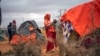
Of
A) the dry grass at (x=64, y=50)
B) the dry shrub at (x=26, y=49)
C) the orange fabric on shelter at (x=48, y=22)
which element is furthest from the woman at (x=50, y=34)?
the dry shrub at (x=26, y=49)

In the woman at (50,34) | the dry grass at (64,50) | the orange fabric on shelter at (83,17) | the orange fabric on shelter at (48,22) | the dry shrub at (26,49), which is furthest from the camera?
the orange fabric on shelter at (48,22)

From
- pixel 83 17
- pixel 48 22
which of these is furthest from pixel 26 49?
pixel 48 22

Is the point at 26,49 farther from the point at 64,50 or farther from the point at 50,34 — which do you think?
the point at 50,34

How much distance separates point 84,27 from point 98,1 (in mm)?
972

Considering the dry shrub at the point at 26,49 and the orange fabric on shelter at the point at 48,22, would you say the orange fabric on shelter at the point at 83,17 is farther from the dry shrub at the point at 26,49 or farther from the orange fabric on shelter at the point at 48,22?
the orange fabric on shelter at the point at 48,22

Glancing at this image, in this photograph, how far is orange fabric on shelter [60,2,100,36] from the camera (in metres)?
13.7

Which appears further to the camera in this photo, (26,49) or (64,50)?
(26,49)

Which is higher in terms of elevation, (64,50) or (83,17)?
(83,17)

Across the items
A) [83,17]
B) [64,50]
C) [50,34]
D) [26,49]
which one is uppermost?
[83,17]

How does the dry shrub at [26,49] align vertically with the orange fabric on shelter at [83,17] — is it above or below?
below

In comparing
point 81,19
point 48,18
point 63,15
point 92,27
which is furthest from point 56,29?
point 92,27

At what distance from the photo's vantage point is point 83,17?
578 inches

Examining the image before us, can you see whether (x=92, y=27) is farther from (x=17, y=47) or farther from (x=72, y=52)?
(x=17, y=47)

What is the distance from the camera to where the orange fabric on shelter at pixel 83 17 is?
13.7 metres
